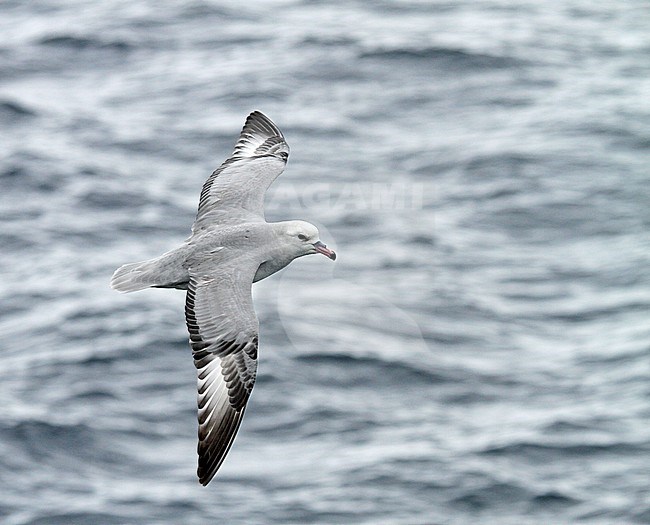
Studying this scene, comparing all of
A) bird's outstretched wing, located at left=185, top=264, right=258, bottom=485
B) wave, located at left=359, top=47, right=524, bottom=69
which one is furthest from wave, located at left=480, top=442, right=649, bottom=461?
wave, located at left=359, top=47, right=524, bottom=69

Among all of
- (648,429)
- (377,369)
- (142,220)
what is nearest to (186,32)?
(142,220)

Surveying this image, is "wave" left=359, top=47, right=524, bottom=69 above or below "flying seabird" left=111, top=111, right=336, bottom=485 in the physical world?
below

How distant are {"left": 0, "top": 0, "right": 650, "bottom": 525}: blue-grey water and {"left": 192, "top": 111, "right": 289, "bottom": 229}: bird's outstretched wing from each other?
978cm

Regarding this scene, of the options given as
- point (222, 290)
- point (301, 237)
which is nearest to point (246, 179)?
point (301, 237)

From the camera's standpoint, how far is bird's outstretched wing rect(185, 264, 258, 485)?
9.55 m

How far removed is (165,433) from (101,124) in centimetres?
1196

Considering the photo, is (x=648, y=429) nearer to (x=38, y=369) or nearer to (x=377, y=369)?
(x=377, y=369)

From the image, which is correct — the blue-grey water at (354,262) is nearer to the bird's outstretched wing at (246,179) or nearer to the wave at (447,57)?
the wave at (447,57)

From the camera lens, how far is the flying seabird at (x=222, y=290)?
955 cm

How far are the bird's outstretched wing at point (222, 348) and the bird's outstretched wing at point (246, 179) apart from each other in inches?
43.7

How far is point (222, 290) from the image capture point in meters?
9.61

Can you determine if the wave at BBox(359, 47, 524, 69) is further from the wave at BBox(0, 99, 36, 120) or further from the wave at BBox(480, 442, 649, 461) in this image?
the wave at BBox(480, 442, 649, 461)

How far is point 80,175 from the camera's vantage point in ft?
99.6

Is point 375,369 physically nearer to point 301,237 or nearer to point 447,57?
point 447,57
